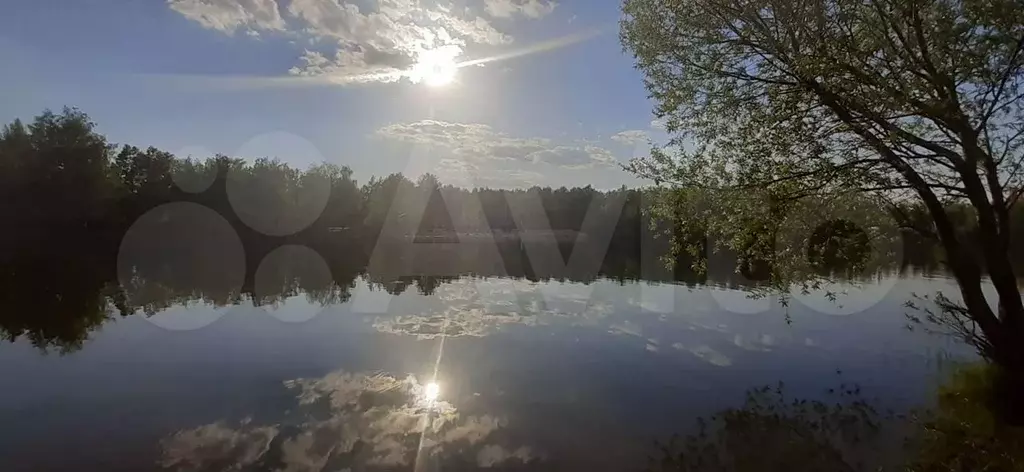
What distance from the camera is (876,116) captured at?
907 centimetres

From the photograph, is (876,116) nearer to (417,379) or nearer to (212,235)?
(417,379)

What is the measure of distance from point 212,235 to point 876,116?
64.9 m

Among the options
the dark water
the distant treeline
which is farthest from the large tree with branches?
the dark water

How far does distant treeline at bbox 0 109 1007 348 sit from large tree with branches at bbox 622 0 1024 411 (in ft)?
2.66

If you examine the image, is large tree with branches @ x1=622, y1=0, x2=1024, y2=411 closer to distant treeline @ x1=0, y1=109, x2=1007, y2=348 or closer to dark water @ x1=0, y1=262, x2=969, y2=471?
distant treeline @ x1=0, y1=109, x2=1007, y2=348

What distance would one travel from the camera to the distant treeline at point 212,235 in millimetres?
22547

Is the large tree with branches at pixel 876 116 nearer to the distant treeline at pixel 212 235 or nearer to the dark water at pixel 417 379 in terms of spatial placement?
the distant treeline at pixel 212 235

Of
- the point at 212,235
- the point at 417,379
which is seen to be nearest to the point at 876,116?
the point at 417,379

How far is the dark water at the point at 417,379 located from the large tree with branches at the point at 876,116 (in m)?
3.01

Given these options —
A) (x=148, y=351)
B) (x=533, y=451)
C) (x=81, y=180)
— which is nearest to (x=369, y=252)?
(x=81, y=180)

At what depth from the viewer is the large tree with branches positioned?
28.3 ft

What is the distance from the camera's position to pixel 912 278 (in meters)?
30.7

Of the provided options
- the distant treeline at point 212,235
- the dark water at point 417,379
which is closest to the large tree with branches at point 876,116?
the distant treeline at point 212,235

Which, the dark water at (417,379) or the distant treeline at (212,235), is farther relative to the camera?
the distant treeline at (212,235)
